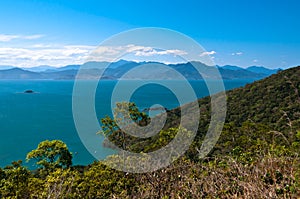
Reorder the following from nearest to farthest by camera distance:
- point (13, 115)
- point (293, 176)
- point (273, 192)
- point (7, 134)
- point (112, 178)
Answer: point (273, 192), point (293, 176), point (112, 178), point (7, 134), point (13, 115)

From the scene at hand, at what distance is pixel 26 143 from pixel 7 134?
7271 mm

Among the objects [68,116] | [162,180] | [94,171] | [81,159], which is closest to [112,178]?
[94,171]

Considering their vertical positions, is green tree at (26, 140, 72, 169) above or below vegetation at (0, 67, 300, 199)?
below

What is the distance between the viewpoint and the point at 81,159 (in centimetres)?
3725

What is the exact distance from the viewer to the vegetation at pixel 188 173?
2.53m

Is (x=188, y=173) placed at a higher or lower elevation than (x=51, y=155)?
higher

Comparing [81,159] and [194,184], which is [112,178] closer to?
[194,184]

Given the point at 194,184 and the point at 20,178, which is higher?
the point at 194,184

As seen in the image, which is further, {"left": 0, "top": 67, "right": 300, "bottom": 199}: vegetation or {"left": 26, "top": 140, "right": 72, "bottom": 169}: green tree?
{"left": 26, "top": 140, "right": 72, "bottom": 169}: green tree

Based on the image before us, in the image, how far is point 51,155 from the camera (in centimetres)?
1370

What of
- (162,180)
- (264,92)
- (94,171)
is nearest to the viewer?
(162,180)

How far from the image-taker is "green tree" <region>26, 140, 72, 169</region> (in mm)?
13188

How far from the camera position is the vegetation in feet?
8.29

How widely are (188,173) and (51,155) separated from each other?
11.4m
